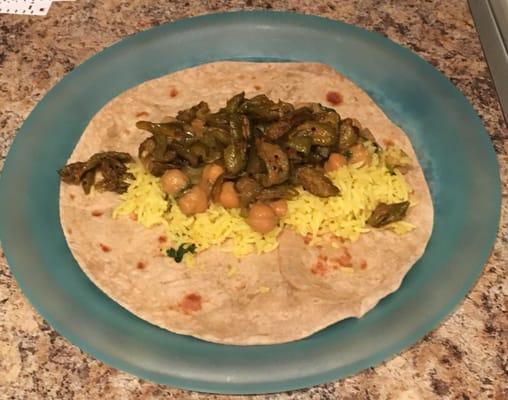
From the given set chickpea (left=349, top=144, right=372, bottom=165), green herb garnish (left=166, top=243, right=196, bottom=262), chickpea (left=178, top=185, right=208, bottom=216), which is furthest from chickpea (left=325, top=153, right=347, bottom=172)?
green herb garnish (left=166, top=243, right=196, bottom=262)

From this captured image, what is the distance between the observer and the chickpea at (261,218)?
2895 millimetres

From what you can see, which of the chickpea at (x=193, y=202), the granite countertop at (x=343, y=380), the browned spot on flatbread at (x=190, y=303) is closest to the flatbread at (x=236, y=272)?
the browned spot on flatbread at (x=190, y=303)

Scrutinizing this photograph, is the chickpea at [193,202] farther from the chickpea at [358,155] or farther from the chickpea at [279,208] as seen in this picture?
the chickpea at [358,155]

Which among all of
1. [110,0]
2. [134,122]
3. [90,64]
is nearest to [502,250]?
[134,122]

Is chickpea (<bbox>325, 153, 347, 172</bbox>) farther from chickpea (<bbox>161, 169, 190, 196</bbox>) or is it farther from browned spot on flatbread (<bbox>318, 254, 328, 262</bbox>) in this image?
chickpea (<bbox>161, 169, 190, 196</bbox>)

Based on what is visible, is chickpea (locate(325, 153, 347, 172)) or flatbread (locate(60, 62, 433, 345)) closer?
flatbread (locate(60, 62, 433, 345))

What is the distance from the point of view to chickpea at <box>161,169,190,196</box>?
303 centimetres

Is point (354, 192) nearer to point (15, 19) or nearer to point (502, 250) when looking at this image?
point (502, 250)

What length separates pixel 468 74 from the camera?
3.67 meters

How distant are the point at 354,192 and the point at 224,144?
0.60 metres

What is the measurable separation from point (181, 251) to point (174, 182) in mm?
309

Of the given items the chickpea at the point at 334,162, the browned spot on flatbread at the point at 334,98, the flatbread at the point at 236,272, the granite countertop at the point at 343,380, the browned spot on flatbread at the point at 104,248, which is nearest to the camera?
the granite countertop at the point at 343,380

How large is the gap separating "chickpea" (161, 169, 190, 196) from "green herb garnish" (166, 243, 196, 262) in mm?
249

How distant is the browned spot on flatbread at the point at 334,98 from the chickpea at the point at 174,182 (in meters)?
0.87
